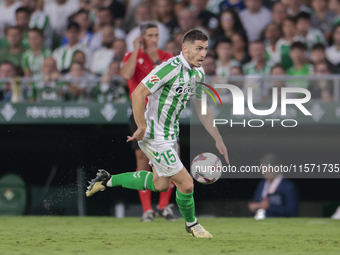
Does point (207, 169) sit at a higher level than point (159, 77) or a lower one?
lower

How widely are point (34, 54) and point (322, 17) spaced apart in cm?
490

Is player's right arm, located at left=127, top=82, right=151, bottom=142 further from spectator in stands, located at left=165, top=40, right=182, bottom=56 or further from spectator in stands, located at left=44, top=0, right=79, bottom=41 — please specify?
spectator in stands, located at left=44, top=0, right=79, bottom=41

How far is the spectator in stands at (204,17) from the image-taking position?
9781mm

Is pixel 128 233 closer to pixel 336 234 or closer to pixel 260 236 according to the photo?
pixel 260 236

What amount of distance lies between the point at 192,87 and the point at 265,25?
454 centimetres

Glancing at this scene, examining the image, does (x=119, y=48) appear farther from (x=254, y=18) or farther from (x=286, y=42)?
(x=286, y=42)

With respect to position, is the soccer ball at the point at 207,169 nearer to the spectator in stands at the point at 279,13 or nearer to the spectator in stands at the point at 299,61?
the spectator in stands at the point at 299,61

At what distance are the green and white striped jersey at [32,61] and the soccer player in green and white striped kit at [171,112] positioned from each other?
458cm

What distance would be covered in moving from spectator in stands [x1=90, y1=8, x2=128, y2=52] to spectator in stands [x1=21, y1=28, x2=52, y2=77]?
813 mm

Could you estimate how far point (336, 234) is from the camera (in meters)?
6.11

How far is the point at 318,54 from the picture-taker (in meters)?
8.71

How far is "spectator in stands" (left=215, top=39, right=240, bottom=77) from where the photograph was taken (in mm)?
9031

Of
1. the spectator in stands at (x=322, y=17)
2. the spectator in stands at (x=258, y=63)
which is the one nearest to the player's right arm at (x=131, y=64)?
the spectator in stands at (x=258, y=63)

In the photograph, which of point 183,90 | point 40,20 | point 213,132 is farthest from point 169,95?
point 40,20
